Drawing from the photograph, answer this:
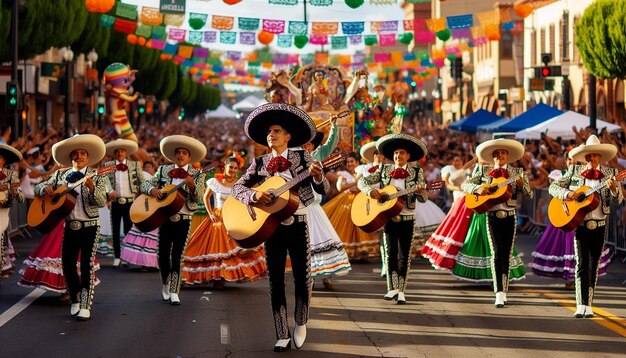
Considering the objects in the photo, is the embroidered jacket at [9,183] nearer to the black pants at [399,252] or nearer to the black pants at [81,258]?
the black pants at [81,258]

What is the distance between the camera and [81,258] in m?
13.6

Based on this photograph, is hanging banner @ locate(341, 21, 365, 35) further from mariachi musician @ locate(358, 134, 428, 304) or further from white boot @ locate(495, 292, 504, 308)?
white boot @ locate(495, 292, 504, 308)

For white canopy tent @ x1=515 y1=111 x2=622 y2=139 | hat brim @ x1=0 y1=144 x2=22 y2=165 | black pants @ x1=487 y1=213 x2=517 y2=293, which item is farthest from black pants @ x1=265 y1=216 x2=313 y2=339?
white canopy tent @ x1=515 y1=111 x2=622 y2=139

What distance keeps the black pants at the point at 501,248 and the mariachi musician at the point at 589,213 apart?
3.68ft

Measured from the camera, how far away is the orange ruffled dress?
16.6 m

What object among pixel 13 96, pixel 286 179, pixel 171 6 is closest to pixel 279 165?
pixel 286 179

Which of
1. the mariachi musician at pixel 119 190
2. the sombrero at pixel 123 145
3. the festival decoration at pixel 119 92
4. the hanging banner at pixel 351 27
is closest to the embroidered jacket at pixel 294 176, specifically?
the sombrero at pixel 123 145

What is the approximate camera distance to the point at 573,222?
13477mm

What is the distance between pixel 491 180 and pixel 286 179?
4111 mm

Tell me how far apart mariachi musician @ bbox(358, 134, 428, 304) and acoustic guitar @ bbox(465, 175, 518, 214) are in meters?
0.68

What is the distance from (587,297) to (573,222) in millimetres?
849

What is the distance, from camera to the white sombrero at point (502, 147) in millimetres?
14781

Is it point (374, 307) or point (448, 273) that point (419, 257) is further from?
point (374, 307)

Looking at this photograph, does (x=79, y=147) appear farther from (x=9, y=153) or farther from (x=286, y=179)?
(x=286, y=179)
